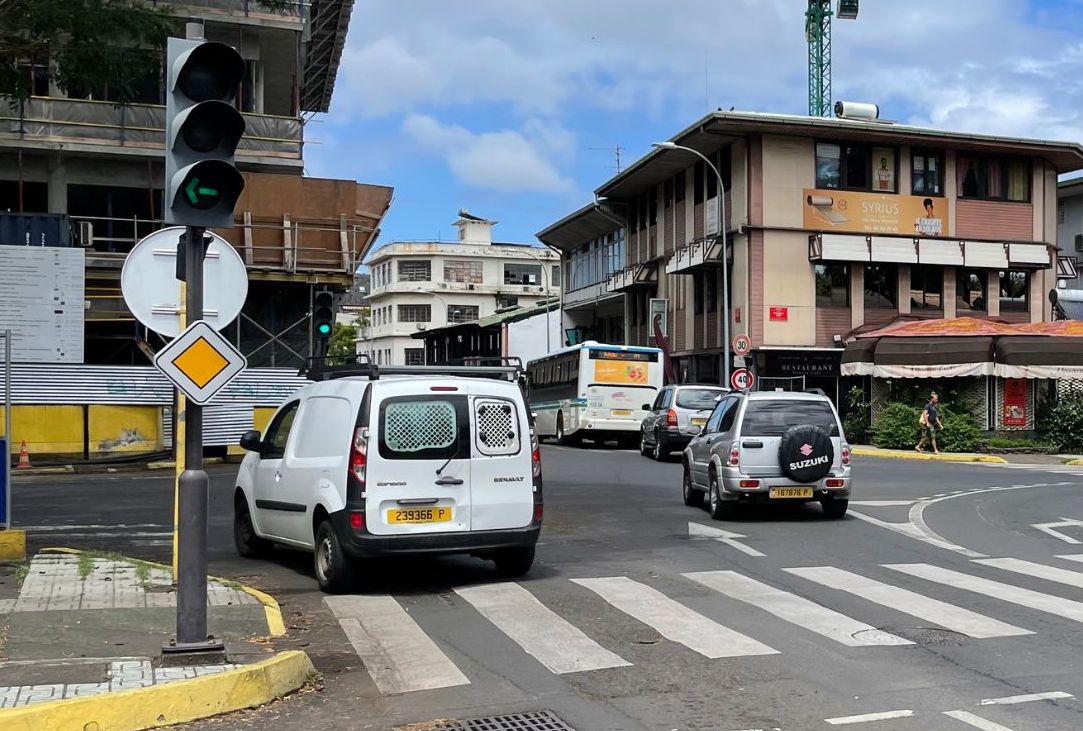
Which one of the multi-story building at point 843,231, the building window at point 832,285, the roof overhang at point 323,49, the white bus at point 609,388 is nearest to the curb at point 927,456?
the white bus at point 609,388

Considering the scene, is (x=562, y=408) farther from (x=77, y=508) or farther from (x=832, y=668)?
(x=832, y=668)

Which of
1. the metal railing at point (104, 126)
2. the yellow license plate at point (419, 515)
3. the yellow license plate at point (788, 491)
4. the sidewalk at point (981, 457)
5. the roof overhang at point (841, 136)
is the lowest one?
the sidewalk at point (981, 457)

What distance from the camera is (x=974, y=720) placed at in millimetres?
5988

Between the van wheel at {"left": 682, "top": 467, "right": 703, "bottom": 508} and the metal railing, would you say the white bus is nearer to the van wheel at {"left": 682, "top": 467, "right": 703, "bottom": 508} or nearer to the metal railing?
the metal railing

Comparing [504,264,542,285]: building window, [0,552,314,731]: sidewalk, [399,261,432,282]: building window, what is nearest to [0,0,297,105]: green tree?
[0,552,314,731]: sidewalk

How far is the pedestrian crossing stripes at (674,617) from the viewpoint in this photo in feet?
24.7

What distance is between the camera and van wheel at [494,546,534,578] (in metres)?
10.6

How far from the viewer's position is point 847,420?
3834cm

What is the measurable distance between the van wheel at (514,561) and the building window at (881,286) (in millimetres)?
32549

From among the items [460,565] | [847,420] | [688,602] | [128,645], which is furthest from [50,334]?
[847,420]

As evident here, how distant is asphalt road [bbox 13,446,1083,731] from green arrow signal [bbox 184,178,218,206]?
3004 mm

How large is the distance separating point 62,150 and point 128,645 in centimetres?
2527

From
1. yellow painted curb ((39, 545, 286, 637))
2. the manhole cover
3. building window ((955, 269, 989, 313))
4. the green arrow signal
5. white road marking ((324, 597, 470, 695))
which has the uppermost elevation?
building window ((955, 269, 989, 313))

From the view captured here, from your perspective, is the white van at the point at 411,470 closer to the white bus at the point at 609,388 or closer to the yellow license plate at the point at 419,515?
the yellow license plate at the point at 419,515
